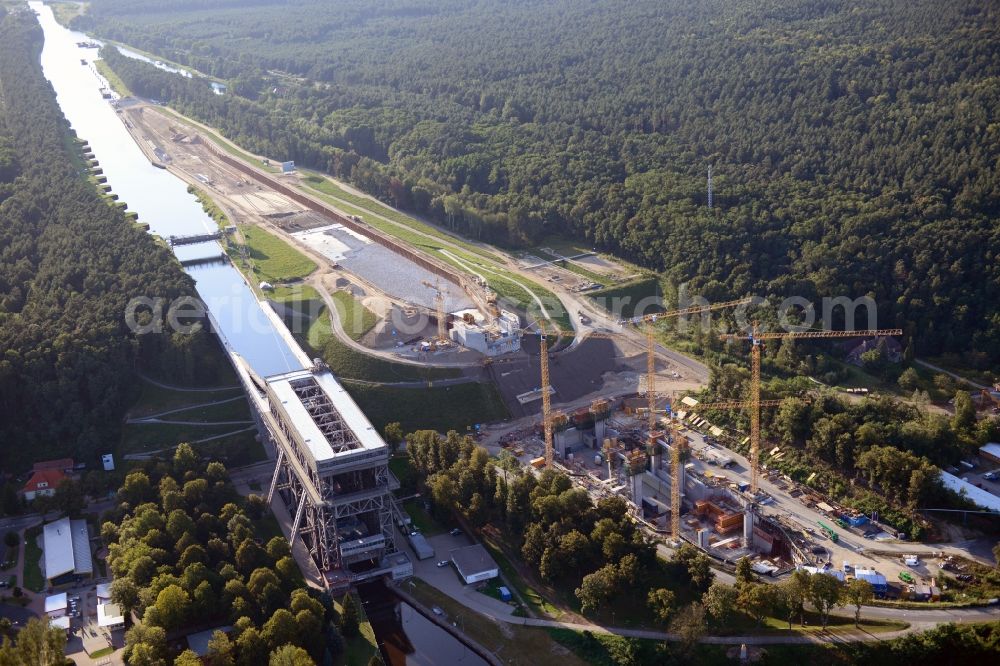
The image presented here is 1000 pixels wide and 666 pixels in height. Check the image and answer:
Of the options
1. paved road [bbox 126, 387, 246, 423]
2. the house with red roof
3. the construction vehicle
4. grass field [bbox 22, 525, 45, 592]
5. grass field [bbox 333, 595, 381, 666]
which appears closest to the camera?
grass field [bbox 333, 595, 381, 666]

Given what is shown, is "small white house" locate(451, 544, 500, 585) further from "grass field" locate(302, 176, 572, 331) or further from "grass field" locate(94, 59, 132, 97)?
"grass field" locate(94, 59, 132, 97)

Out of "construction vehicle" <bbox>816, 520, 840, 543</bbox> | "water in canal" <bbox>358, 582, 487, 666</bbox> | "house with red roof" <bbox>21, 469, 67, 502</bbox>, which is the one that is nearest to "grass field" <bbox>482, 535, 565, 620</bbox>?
"water in canal" <bbox>358, 582, 487, 666</bbox>

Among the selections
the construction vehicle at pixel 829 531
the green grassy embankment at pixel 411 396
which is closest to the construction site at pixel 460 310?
the green grassy embankment at pixel 411 396

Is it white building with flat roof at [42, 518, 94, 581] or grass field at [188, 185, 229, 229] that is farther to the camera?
grass field at [188, 185, 229, 229]

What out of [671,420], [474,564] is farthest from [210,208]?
[474,564]

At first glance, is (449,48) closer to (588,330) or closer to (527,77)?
(527,77)

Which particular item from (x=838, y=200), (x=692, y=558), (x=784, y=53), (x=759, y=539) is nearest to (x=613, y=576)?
(x=692, y=558)

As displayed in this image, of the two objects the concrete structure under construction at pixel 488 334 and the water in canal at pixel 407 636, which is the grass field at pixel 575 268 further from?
the water in canal at pixel 407 636
